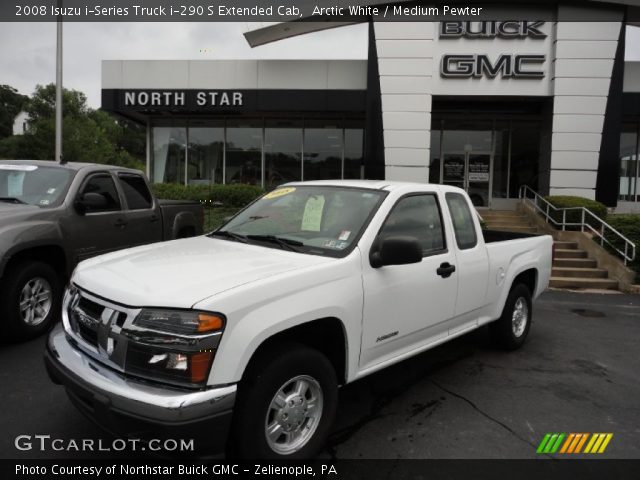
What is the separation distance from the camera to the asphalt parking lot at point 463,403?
330 centimetres

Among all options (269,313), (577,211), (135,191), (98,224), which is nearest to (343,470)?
(269,313)

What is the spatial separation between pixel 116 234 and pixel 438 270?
432 cm

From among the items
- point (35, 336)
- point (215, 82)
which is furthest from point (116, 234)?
point (215, 82)

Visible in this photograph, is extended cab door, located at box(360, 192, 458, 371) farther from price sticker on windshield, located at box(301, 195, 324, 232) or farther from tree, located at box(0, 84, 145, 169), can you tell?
tree, located at box(0, 84, 145, 169)

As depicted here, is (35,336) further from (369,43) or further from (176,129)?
(176,129)

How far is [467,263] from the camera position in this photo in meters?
4.29

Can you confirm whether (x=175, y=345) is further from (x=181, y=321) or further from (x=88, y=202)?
(x=88, y=202)

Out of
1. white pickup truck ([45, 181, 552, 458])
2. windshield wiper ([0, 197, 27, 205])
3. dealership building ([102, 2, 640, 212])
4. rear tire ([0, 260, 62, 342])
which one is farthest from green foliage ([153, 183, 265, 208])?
white pickup truck ([45, 181, 552, 458])

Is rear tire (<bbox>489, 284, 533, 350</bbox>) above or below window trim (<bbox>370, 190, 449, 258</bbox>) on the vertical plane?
below

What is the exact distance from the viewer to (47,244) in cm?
516

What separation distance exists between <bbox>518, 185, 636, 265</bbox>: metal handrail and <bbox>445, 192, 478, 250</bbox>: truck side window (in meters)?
6.70

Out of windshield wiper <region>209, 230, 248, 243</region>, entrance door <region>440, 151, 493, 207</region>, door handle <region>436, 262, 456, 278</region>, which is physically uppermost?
entrance door <region>440, 151, 493, 207</region>

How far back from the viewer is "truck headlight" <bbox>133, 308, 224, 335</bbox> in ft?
7.98

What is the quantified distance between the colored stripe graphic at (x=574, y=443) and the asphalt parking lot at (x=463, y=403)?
0.16 ft
